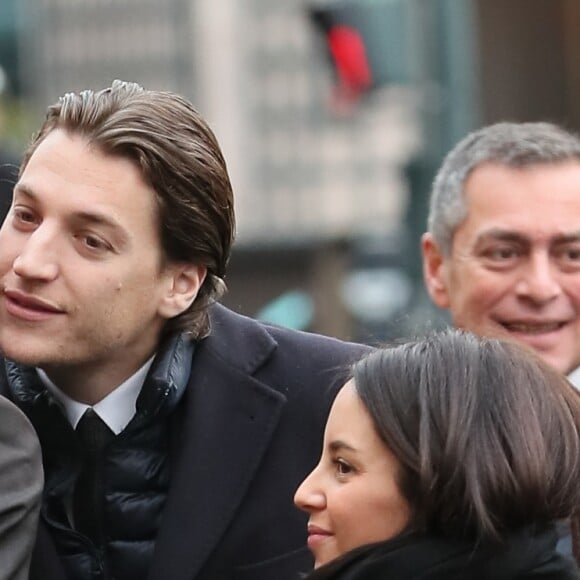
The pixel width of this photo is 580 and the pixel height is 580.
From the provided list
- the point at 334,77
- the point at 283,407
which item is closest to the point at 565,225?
the point at 283,407

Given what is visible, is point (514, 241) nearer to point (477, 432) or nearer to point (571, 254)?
point (571, 254)

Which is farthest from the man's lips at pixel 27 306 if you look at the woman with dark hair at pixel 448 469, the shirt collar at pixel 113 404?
the woman with dark hair at pixel 448 469

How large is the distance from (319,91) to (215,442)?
3259 inches

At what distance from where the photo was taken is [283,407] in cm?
422

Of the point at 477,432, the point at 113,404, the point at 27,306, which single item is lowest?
the point at 113,404

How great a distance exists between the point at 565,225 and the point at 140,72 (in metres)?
79.3

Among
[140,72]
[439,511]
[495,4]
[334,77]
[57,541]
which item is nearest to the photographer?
[439,511]

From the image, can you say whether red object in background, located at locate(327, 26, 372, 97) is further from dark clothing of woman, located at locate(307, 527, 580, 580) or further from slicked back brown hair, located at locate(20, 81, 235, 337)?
dark clothing of woman, located at locate(307, 527, 580, 580)

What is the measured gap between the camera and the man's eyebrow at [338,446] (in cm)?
333

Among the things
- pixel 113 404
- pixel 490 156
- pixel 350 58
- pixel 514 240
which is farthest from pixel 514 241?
pixel 350 58

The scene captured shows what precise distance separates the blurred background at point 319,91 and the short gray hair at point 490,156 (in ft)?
13.4

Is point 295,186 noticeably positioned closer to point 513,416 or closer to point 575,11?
point 575,11

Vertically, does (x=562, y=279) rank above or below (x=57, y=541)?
above

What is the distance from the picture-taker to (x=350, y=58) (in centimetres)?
1347
